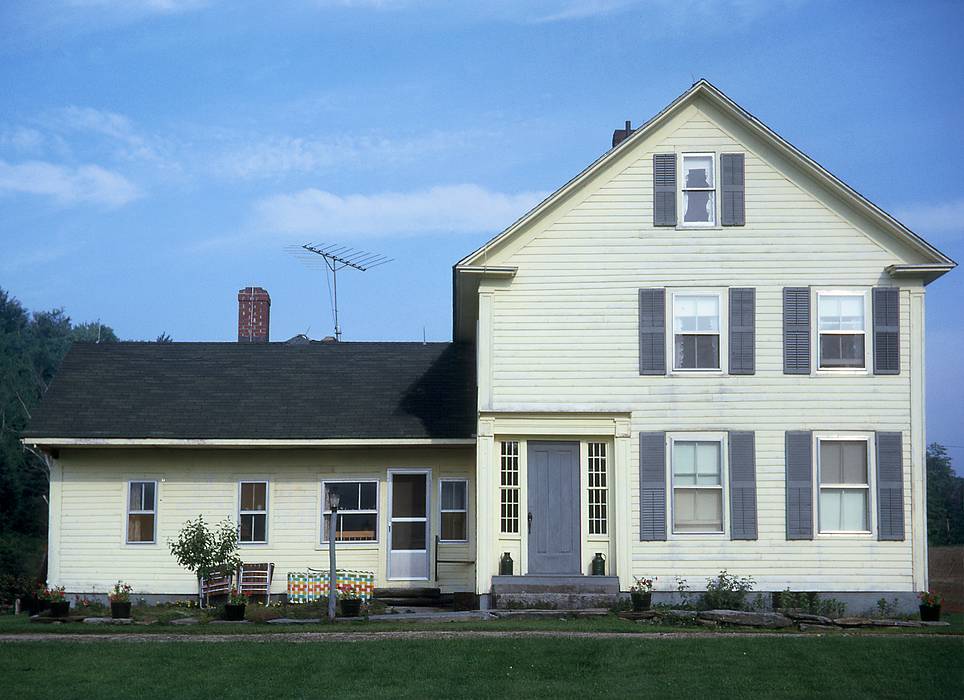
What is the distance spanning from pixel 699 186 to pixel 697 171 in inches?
10.6

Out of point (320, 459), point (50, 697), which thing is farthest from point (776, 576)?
point (50, 697)

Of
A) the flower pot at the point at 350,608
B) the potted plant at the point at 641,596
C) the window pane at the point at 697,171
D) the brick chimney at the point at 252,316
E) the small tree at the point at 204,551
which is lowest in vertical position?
the flower pot at the point at 350,608

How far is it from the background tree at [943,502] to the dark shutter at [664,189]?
88.7 ft

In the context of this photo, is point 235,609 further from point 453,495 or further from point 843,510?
point 843,510

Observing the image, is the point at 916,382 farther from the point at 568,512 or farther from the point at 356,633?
the point at 356,633

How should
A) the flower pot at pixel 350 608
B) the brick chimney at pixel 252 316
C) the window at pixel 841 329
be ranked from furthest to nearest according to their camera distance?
1. the brick chimney at pixel 252 316
2. the window at pixel 841 329
3. the flower pot at pixel 350 608

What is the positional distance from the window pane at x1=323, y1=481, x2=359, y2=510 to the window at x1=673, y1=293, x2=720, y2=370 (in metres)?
6.87

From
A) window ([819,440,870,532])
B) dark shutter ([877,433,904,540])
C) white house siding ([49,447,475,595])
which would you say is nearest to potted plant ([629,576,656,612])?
window ([819,440,870,532])

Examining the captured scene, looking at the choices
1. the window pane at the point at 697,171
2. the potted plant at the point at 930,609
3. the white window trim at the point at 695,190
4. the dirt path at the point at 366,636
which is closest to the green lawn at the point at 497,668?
the dirt path at the point at 366,636

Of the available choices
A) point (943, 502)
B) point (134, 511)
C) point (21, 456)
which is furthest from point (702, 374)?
point (943, 502)

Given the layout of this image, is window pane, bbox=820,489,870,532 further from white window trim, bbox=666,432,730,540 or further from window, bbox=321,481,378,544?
window, bbox=321,481,378,544

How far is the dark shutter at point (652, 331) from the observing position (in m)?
20.4

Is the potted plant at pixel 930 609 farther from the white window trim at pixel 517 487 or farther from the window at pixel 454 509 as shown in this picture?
the window at pixel 454 509

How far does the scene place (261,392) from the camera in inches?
955
